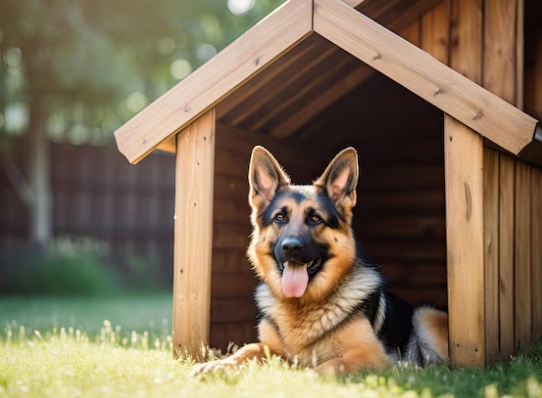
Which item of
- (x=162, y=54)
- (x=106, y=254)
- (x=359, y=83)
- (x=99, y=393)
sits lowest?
(x=99, y=393)

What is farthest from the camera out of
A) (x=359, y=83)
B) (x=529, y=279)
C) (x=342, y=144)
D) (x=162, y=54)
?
(x=162, y=54)

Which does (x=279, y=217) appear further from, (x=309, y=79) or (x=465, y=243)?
(x=309, y=79)

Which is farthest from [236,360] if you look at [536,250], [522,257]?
[536,250]

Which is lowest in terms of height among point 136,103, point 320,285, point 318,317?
point 318,317

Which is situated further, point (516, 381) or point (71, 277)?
point (71, 277)

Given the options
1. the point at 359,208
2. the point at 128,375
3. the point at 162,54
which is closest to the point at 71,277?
the point at 162,54

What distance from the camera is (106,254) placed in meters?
14.4

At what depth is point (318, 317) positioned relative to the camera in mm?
4957

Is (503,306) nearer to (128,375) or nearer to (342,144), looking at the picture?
(128,375)

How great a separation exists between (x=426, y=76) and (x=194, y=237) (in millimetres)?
2131

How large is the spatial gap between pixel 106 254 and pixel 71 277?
1522 mm

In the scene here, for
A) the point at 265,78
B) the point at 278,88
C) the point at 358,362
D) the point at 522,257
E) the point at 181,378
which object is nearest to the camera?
the point at 181,378

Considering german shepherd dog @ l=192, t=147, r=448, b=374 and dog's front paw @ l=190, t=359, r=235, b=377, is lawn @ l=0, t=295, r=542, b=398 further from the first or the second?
german shepherd dog @ l=192, t=147, r=448, b=374

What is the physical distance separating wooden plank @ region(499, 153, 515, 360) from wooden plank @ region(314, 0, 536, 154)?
71cm
